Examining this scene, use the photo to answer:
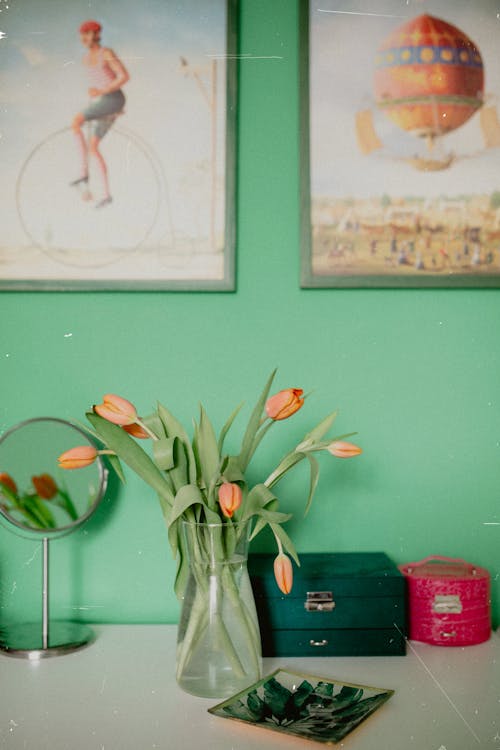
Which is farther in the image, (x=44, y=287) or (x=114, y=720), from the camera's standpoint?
(x=44, y=287)

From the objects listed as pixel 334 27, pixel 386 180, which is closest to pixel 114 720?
pixel 386 180

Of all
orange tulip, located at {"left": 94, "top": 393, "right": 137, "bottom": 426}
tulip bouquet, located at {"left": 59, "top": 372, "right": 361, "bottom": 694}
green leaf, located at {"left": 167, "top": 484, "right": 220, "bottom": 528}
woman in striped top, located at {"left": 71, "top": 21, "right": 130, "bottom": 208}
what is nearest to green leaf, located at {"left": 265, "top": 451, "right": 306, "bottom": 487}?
tulip bouquet, located at {"left": 59, "top": 372, "right": 361, "bottom": 694}

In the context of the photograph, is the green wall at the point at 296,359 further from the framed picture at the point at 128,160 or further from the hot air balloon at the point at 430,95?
the hot air balloon at the point at 430,95

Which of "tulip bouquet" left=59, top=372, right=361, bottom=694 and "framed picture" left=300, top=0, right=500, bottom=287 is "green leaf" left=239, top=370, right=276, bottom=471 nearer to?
"tulip bouquet" left=59, top=372, right=361, bottom=694

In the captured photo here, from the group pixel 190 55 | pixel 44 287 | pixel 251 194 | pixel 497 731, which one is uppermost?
pixel 190 55

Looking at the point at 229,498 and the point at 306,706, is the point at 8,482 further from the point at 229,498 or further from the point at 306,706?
the point at 306,706

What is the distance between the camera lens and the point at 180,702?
1.04m

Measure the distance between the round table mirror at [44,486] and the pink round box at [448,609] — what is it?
559 millimetres

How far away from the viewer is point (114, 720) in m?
0.98

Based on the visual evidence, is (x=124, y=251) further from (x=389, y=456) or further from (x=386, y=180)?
(x=389, y=456)

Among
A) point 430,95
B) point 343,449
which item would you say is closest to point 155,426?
point 343,449

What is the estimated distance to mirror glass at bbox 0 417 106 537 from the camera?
1328mm

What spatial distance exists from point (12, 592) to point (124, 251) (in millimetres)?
667

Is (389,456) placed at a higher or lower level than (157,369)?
lower
